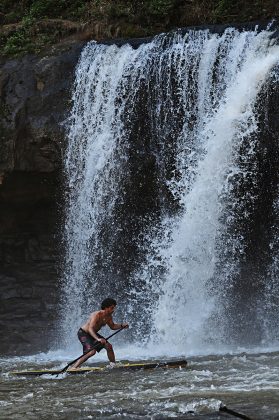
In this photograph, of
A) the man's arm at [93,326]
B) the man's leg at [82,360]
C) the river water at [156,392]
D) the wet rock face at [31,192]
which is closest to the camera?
the river water at [156,392]

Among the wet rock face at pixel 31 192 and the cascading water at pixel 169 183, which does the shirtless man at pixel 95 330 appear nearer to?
the cascading water at pixel 169 183

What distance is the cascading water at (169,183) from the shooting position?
13398 mm

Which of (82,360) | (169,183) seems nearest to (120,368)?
(82,360)

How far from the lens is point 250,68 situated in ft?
45.2

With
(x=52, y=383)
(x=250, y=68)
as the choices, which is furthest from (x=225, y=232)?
(x=52, y=383)

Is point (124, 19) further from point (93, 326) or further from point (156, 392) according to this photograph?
point (156, 392)

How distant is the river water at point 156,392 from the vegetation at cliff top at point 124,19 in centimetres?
836

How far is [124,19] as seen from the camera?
55.7 ft

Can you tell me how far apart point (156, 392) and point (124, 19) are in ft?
36.0

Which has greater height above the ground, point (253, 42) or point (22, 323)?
point (253, 42)

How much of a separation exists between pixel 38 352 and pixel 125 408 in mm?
8809

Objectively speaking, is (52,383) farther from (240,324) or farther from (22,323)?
(22,323)

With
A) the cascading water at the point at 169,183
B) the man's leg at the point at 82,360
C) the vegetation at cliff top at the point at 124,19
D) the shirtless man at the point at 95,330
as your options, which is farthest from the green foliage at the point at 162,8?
the man's leg at the point at 82,360

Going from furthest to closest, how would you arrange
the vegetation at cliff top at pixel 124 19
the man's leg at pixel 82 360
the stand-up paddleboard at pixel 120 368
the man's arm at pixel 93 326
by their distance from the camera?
the vegetation at cliff top at pixel 124 19
the man's arm at pixel 93 326
the man's leg at pixel 82 360
the stand-up paddleboard at pixel 120 368
